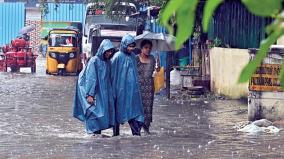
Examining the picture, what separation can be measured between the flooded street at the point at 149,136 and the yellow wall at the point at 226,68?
441 millimetres

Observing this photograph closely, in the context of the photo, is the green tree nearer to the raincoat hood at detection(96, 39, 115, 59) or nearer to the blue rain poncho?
the raincoat hood at detection(96, 39, 115, 59)

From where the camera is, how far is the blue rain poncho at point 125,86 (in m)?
10.2

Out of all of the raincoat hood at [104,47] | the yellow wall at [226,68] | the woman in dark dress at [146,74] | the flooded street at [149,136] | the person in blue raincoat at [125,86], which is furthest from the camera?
the yellow wall at [226,68]

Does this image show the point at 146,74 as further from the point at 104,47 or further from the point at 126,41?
the point at 104,47

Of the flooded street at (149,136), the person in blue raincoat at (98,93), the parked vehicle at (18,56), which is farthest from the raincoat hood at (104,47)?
the parked vehicle at (18,56)

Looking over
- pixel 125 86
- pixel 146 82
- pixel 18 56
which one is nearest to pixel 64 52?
pixel 18 56

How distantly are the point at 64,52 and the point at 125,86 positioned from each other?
18.1 metres

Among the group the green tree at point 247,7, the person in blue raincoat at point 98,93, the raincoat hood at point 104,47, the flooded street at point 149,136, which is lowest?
the flooded street at point 149,136

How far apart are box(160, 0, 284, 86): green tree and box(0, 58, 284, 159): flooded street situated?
6.95 metres

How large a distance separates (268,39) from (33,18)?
48464 millimetres

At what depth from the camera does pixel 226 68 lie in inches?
670

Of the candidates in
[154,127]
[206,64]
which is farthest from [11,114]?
[206,64]

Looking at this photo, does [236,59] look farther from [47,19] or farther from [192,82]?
[47,19]

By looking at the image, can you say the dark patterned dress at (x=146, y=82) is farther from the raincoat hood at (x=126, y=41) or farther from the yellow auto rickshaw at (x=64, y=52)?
the yellow auto rickshaw at (x=64, y=52)
